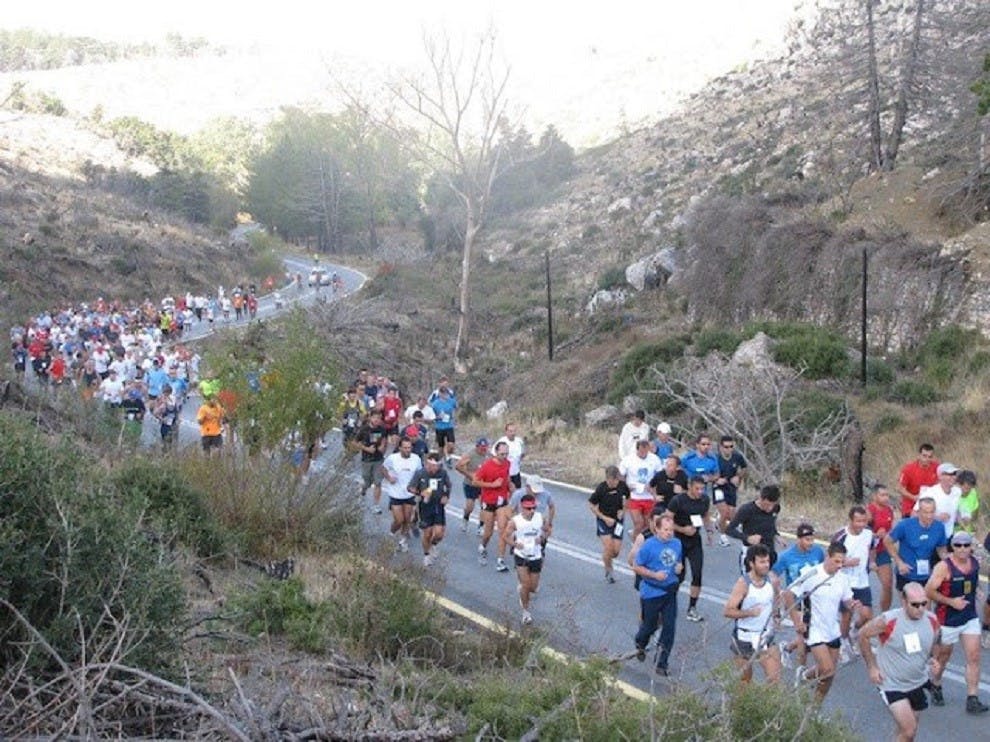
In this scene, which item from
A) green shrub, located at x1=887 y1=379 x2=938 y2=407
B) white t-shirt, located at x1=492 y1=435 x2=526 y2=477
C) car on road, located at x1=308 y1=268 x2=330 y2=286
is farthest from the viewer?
car on road, located at x1=308 y1=268 x2=330 y2=286

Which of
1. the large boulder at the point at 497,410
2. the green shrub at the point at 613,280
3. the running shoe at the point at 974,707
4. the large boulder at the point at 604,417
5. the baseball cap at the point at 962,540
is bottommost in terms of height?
the large boulder at the point at 497,410

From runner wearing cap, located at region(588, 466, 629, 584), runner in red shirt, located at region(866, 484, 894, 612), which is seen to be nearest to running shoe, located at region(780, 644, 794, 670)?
runner in red shirt, located at region(866, 484, 894, 612)

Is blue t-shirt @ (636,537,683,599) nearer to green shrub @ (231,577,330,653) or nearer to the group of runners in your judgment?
the group of runners

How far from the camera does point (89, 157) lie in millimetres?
76875

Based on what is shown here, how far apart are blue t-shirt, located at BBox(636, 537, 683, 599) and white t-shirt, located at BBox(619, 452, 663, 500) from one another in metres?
3.73

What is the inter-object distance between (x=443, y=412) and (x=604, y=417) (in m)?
8.18

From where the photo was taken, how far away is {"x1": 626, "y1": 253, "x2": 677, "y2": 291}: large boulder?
3988cm

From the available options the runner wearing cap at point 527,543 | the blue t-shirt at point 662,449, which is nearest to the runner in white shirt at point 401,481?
the runner wearing cap at point 527,543

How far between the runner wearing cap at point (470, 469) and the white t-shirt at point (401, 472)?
1.95 feet

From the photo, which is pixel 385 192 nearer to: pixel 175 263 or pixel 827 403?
pixel 175 263

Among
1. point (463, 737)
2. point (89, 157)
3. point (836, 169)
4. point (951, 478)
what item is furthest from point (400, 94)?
point (89, 157)

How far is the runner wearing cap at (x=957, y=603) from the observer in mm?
9148

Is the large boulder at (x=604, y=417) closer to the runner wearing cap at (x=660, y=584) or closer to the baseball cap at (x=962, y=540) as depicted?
the runner wearing cap at (x=660, y=584)

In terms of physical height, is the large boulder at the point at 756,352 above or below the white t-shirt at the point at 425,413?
above
